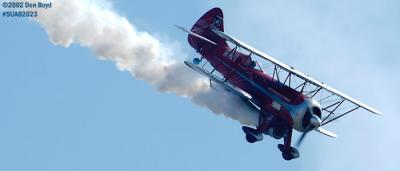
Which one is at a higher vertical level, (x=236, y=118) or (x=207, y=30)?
(x=207, y=30)

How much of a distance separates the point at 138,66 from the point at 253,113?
7.35 meters

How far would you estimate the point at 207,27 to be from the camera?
77.1 metres

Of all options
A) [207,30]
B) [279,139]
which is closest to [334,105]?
[279,139]

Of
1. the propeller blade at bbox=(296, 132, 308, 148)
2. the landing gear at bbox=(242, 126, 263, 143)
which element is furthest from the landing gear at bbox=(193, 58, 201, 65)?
the propeller blade at bbox=(296, 132, 308, 148)

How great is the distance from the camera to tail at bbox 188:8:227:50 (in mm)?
76438

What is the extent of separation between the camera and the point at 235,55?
73.1 m

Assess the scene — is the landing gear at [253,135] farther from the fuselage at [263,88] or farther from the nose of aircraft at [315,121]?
the nose of aircraft at [315,121]

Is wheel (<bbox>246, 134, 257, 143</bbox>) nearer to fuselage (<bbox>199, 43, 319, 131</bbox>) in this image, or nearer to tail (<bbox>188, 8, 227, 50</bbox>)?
fuselage (<bbox>199, 43, 319, 131</bbox>)

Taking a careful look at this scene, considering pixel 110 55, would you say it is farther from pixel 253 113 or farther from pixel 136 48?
pixel 253 113

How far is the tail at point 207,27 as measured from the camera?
76.4m

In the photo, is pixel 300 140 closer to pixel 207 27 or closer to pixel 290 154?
pixel 290 154

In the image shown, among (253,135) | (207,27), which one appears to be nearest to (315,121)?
(253,135)

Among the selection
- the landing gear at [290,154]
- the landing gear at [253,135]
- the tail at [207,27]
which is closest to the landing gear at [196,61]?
the tail at [207,27]

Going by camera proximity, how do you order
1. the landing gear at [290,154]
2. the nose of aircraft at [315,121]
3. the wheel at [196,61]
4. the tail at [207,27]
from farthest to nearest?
the tail at [207,27] → the wheel at [196,61] → the landing gear at [290,154] → the nose of aircraft at [315,121]
